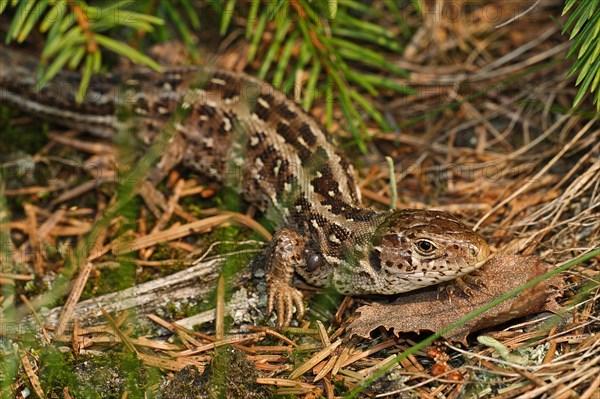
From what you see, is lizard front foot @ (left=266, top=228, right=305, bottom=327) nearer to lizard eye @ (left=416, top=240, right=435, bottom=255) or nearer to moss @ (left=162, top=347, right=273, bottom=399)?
moss @ (left=162, top=347, right=273, bottom=399)

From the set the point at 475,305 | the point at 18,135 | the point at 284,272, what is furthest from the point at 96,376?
the point at 18,135

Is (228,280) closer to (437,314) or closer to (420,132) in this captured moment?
(437,314)

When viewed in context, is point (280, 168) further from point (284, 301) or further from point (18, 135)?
point (18, 135)

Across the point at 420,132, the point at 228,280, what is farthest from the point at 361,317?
the point at 420,132

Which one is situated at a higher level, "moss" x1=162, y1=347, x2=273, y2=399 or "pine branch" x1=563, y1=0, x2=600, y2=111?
"pine branch" x1=563, y1=0, x2=600, y2=111

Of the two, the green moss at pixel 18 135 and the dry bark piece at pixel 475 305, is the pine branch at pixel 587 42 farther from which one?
the green moss at pixel 18 135

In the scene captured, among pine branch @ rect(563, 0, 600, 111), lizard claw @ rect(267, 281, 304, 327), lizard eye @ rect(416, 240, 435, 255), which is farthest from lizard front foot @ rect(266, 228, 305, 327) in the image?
pine branch @ rect(563, 0, 600, 111)

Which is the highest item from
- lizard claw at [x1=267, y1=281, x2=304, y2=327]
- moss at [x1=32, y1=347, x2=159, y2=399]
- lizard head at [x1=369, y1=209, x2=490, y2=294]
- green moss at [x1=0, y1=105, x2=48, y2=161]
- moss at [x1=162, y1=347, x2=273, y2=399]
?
lizard head at [x1=369, y1=209, x2=490, y2=294]
